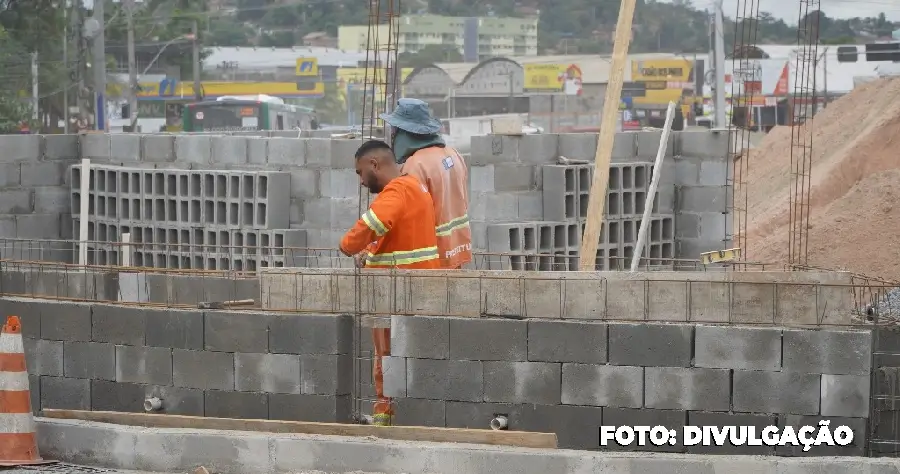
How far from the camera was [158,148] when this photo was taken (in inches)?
555

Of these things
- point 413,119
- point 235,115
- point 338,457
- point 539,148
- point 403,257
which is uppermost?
point 413,119

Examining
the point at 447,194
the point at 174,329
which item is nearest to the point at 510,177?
the point at 447,194

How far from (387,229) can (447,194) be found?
801 mm

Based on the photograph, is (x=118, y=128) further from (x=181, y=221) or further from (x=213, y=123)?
(x=181, y=221)

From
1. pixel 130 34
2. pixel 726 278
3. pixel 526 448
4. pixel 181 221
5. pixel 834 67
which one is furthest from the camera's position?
pixel 834 67

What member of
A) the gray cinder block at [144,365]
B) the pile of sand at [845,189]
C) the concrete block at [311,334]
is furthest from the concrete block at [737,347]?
the pile of sand at [845,189]

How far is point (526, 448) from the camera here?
23.2 feet

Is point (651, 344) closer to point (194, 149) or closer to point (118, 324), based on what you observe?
point (118, 324)

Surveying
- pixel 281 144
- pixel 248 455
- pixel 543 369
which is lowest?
pixel 248 455

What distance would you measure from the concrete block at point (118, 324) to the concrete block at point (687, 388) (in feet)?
8.93

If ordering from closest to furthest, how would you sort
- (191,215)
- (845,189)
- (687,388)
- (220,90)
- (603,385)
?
(687,388)
(603,385)
(191,215)
(845,189)
(220,90)

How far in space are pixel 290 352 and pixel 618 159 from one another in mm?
5811

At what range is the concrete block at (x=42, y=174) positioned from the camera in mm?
14109

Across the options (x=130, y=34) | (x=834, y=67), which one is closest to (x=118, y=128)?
(x=130, y=34)
